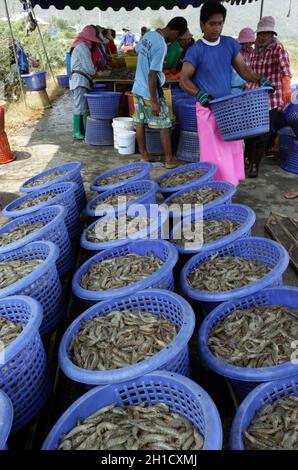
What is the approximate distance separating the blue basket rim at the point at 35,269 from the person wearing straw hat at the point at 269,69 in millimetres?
3911

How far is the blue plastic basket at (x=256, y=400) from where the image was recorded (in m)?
1.79

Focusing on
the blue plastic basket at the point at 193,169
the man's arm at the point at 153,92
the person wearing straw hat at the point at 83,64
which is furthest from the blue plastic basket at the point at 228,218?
the person wearing straw hat at the point at 83,64

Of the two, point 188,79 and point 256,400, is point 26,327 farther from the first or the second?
point 188,79

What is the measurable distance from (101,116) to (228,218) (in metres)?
4.90

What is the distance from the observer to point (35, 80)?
11539mm

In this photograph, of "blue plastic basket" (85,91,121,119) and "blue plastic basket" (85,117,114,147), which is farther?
"blue plastic basket" (85,117,114,147)

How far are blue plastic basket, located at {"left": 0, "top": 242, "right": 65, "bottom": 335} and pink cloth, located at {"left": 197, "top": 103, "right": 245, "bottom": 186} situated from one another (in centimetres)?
228

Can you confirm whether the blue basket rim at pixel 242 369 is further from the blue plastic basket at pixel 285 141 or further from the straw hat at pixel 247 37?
the straw hat at pixel 247 37

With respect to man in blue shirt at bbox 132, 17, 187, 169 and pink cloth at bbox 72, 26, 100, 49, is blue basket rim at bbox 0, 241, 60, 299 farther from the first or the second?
pink cloth at bbox 72, 26, 100, 49

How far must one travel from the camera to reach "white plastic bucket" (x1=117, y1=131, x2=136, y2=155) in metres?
7.34

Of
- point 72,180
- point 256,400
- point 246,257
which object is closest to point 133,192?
point 72,180

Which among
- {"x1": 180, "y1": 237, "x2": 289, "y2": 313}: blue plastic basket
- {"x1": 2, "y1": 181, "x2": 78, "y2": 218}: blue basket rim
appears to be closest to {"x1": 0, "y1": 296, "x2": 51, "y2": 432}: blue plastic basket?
{"x1": 180, "y1": 237, "x2": 289, "y2": 313}: blue plastic basket

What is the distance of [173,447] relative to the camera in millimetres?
1806
